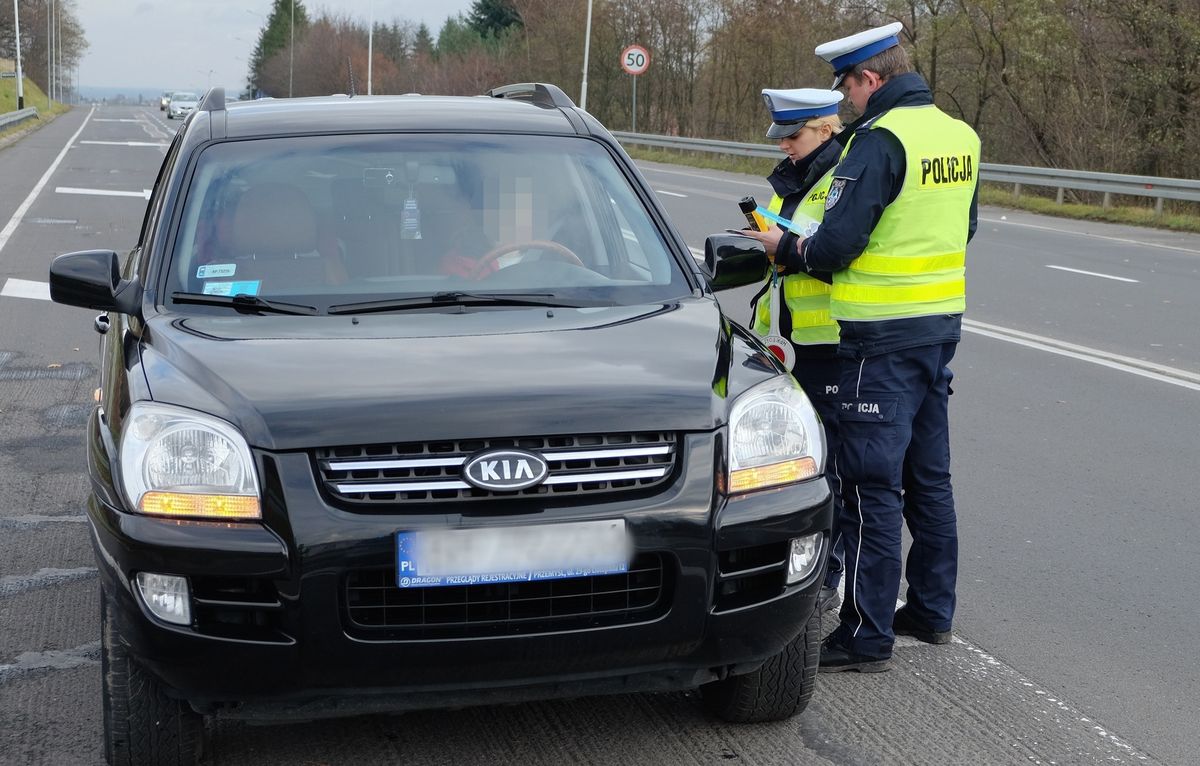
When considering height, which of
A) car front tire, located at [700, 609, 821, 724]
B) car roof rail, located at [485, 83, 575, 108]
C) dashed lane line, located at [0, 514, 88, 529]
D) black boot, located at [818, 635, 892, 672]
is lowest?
dashed lane line, located at [0, 514, 88, 529]

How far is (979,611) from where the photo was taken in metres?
4.69

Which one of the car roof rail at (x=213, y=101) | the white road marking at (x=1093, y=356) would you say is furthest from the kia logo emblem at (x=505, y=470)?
the white road marking at (x=1093, y=356)

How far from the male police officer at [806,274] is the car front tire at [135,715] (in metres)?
2.13

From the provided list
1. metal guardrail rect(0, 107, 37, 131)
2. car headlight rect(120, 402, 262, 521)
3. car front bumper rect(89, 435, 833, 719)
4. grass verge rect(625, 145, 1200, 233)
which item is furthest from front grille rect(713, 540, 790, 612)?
metal guardrail rect(0, 107, 37, 131)

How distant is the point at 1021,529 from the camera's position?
18.5ft

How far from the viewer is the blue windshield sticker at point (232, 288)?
12.6 ft

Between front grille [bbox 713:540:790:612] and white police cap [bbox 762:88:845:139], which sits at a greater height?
white police cap [bbox 762:88:845:139]

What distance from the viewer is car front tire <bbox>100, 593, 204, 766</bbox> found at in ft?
10.4

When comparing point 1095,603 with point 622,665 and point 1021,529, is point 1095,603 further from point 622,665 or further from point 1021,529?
point 622,665

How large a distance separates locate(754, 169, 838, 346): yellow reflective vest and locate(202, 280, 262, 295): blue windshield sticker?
1773mm

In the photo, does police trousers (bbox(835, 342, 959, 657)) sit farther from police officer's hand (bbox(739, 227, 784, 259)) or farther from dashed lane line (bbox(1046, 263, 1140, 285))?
dashed lane line (bbox(1046, 263, 1140, 285))

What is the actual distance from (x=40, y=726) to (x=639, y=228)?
226 centimetres

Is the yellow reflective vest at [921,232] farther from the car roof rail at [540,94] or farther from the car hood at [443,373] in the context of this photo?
the car roof rail at [540,94]

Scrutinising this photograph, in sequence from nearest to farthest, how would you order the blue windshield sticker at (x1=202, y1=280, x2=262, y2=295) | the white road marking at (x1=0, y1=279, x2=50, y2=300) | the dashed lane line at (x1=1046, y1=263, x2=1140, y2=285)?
the blue windshield sticker at (x1=202, y1=280, x2=262, y2=295), the white road marking at (x1=0, y1=279, x2=50, y2=300), the dashed lane line at (x1=1046, y1=263, x2=1140, y2=285)
